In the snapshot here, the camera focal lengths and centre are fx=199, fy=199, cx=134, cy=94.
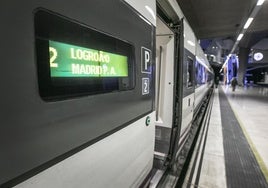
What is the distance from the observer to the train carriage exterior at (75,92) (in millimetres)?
656

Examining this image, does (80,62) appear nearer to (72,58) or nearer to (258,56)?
(72,58)

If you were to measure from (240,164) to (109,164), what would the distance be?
121 inches

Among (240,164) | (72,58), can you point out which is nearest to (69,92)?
(72,58)

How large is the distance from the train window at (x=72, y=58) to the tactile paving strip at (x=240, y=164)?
2.58 meters

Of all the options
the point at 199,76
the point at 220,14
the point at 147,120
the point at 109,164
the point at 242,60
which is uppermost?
the point at 220,14

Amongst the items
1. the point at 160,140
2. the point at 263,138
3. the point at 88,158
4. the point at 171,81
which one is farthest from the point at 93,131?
the point at 263,138

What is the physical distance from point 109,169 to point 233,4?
8835 millimetres

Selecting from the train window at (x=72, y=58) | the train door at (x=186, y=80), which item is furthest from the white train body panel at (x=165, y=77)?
the train window at (x=72, y=58)

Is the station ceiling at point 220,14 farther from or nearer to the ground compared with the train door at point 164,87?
farther from the ground

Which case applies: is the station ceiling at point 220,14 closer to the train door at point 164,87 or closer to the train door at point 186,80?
the train door at point 186,80

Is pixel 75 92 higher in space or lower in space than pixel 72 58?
lower

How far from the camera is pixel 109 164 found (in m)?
1.26

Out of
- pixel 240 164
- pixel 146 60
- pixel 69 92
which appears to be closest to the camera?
pixel 69 92

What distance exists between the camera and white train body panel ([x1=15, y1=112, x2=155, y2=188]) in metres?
0.84
